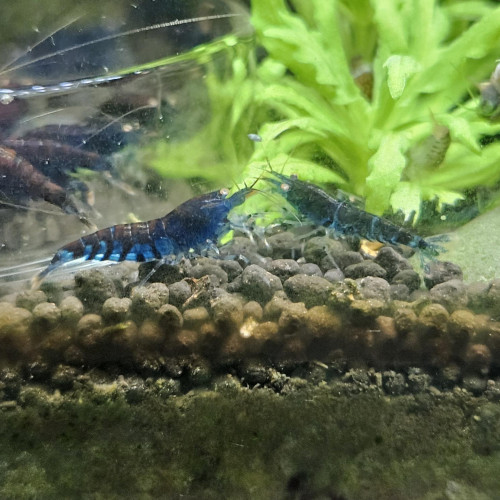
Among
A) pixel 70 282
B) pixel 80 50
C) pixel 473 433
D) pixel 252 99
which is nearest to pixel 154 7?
pixel 80 50

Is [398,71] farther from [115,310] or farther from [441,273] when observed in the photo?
[115,310]

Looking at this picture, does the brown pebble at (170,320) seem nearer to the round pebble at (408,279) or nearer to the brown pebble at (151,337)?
the brown pebble at (151,337)

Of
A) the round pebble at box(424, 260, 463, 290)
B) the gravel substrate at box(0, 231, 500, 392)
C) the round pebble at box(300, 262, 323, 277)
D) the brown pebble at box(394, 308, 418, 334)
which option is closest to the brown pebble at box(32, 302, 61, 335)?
the gravel substrate at box(0, 231, 500, 392)

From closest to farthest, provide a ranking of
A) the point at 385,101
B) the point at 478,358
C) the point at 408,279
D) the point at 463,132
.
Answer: the point at 478,358, the point at 408,279, the point at 463,132, the point at 385,101

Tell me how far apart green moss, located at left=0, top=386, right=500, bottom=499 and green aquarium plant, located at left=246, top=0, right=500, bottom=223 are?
113 centimetres

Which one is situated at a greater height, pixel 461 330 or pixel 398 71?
pixel 398 71

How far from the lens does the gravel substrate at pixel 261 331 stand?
4.85 ft

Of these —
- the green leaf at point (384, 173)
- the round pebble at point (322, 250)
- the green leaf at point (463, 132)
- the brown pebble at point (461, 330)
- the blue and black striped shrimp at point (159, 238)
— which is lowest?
the brown pebble at point (461, 330)

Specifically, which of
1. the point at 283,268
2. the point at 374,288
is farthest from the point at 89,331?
the point at 374,288

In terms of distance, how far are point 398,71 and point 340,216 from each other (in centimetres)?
73

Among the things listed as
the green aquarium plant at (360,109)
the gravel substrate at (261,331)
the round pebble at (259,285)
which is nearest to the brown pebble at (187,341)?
the gravel substrate at (261,331)

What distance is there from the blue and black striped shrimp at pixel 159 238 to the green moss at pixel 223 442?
0.61 metres

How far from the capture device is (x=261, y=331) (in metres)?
1.50

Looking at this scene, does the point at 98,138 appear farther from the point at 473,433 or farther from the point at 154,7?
the point at 473,433
